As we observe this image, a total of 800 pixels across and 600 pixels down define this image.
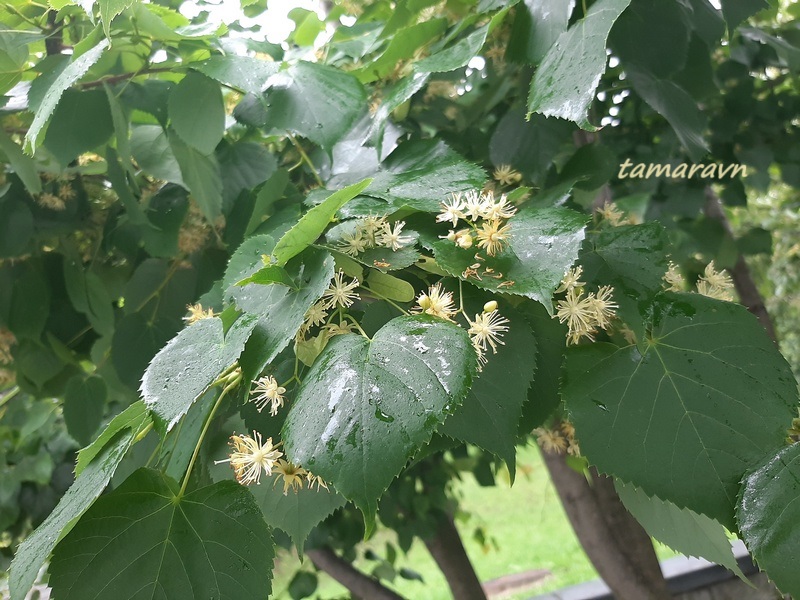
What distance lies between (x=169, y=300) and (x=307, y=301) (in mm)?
351

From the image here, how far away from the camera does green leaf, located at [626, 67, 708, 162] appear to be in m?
0.45

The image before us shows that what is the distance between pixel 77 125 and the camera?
49 cm

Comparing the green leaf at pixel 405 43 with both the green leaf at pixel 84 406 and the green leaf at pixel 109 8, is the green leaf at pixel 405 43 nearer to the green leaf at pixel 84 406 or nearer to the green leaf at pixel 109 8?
the green leaf at pixel 109 8

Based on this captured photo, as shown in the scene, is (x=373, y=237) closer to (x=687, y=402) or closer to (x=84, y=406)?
(x=687, y=402)

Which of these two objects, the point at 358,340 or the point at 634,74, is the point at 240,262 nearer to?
the point at 358,340

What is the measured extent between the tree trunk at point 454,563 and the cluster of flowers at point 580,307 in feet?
2.73

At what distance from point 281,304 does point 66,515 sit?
13 centimetres

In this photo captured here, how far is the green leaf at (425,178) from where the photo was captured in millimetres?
337

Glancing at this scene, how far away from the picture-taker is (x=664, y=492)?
28 cm

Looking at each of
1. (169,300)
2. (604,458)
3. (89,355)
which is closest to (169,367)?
(604,458)

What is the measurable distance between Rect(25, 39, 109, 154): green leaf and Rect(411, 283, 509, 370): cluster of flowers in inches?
9.1

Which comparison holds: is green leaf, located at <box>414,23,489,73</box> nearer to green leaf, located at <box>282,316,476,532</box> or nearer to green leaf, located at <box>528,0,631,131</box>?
green leaf, located at <box>528,0,631,131</box>

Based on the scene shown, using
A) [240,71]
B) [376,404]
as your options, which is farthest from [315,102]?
[376,404]

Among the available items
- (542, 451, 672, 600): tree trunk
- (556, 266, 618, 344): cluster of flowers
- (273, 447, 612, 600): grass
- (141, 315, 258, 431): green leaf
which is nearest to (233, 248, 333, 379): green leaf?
(141, 315, 258, 431): green leaf
